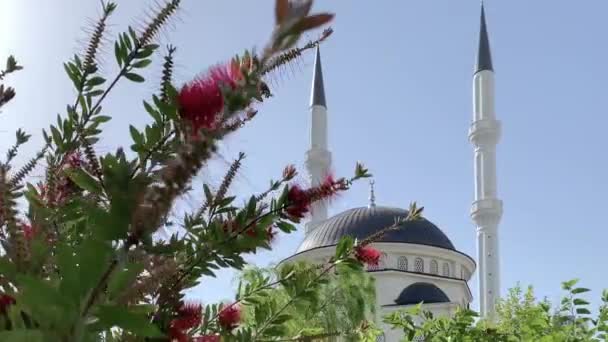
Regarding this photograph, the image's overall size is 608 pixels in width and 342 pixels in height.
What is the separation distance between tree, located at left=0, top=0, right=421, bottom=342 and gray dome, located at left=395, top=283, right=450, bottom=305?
105 ft

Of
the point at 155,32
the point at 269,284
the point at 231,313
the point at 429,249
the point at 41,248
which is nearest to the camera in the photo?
the point at 41,248

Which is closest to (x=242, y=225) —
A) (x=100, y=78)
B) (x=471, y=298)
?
→ (x=100, y=78)

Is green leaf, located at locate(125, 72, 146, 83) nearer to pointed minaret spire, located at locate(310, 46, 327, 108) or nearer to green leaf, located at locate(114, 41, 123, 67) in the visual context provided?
green leaf, located at locate(114, 41, 123, 67)

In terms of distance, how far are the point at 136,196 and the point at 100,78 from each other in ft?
2.27

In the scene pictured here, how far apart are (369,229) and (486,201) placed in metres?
5.76

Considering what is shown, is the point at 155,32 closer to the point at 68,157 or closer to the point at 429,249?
the point at 68,157

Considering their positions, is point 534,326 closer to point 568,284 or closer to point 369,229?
point 568,284

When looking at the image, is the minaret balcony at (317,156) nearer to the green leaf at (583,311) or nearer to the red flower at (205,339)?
the green leaf at (583,311)

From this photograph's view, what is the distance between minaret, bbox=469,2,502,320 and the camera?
34406 millimetres

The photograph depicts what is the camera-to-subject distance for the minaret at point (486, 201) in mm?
34406

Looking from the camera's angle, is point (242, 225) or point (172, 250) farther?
point (242, 225)

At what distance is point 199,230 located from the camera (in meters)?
1.40

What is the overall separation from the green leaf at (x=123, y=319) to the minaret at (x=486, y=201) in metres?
34.5

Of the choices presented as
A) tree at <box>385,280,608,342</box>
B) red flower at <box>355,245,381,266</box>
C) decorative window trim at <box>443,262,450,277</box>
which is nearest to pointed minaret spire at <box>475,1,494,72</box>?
decorative window trim at <box>443,262,450,277</box>
